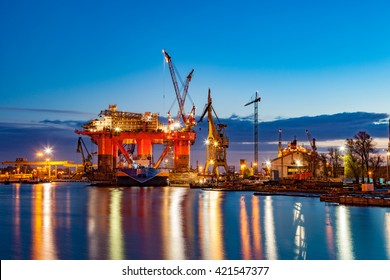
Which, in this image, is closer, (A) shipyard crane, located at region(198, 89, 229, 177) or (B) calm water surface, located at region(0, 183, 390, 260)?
(B) calm water surface, located at region(0, 183, 390, 260)

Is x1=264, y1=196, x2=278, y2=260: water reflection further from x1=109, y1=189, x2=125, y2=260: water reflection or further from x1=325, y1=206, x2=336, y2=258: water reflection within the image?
x1=109, y1=189, x2=125, y2=260: water reflection

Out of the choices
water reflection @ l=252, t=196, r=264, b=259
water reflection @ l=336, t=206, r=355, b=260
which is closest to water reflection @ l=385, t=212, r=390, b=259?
water reflection @ l=336, t=206, r=355, b=260

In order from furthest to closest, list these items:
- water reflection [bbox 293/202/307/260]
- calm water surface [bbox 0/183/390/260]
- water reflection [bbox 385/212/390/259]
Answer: water reflection [bbox 385/212/390/259]
calm water surface [bbox 0/183/390/260]
water reflection [bbox 293/202/307/260]

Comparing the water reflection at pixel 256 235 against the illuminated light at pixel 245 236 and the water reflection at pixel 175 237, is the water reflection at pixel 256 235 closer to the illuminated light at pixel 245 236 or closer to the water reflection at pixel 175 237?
the illuminated light at pixel 245 236

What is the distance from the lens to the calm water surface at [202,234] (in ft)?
86.8

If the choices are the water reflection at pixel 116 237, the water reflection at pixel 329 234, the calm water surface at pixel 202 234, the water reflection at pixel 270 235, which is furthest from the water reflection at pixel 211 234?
the water reflection at pixel 329 234

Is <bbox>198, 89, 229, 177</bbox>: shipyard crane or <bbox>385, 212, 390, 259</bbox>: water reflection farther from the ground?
<bbox>198, 89, 229, 177</bbox>: shipyard crane

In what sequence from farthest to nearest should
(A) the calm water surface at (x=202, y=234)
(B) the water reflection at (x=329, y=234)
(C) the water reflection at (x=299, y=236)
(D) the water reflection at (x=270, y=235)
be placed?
(B) the water reflection at (x=329, y=234)
(A) the calm water surface at (x=202, y=234)
(C) the water reflection at (x=299, y=236)
(D) the water reflection at (x=270, y=235)

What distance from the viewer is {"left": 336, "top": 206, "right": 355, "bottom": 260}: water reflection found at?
84.8ft

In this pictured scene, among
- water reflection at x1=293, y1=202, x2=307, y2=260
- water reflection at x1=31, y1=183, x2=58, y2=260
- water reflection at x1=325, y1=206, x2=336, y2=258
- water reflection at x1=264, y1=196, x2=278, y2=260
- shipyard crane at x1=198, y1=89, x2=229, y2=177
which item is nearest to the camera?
water reflection at x1=264, y1=196, x2=278, y2=260

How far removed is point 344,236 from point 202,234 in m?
9.01

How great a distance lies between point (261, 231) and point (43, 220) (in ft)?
63.7

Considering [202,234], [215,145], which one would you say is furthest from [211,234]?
[215,145]
